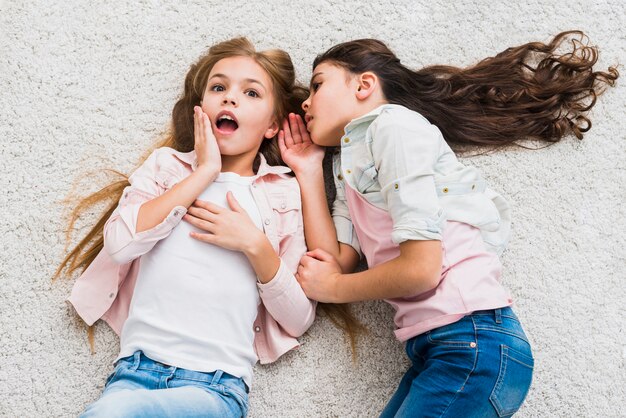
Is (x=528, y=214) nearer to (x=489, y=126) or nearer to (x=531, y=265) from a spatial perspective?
(x=531, y=265)

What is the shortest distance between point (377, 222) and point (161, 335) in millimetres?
497

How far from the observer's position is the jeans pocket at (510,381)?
1.10 metres

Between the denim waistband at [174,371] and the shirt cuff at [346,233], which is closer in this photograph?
the denim waistband at [174,371]

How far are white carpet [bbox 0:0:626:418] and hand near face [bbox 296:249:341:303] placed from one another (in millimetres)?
137

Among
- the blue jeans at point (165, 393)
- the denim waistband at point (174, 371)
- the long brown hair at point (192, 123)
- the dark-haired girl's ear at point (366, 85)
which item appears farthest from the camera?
the long brown hair at point (192, 123)

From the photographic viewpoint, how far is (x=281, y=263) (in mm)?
1239

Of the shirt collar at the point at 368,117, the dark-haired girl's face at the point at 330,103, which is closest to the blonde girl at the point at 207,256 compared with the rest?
the dark-haired girl's face at the point at 330,103

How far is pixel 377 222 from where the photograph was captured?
4.00ft

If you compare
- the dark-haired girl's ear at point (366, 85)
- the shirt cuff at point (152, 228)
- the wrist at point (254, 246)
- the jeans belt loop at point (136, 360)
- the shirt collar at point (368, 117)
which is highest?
the dark-haired girl's ear at point (366, 85)

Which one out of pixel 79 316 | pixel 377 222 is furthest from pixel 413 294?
pixel 79 316

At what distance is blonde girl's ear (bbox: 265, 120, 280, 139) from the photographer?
4.45 feet

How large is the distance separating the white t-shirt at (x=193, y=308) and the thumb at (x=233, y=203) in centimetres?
9

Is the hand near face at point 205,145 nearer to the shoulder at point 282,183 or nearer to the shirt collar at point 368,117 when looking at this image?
the shoulder at point 282,183

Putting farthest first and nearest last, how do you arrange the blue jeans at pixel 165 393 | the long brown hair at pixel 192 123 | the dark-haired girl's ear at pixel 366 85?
1. the long brown hair at pixel 192 123
2. the dark-haired girl's ear at pixel 366 85
3. the blue jeans at pixel 165 393
